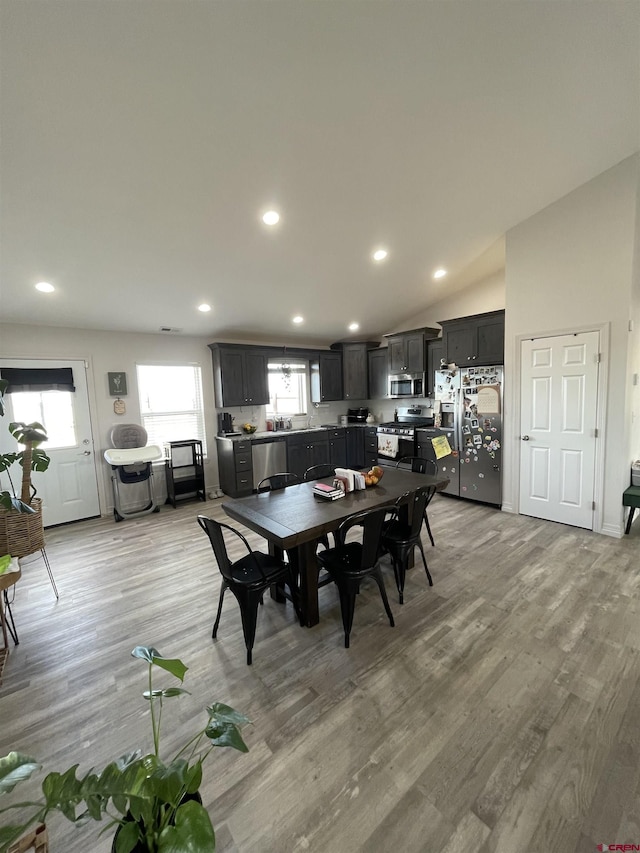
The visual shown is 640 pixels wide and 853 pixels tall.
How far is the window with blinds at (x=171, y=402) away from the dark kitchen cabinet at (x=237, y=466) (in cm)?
43

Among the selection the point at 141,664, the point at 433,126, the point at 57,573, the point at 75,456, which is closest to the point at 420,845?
the point at 141,664

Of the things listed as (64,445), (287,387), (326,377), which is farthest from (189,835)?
(326,377)

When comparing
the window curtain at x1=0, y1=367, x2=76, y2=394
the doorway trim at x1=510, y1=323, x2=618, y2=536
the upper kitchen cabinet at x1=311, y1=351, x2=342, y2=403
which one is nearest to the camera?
the doorway trim at x1=510, y1=323, x2=618, y2=536

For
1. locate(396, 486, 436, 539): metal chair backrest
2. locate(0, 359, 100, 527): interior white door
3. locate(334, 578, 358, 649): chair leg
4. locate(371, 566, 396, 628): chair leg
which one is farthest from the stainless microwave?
locate(0, 359, 100, 527): interior white door

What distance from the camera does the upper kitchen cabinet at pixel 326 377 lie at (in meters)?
6.64

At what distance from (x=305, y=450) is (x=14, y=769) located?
212 inches

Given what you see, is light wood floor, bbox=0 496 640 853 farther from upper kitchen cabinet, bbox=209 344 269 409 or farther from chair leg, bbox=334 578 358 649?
upper kitchen cabinet, bbox=209 344 269 409

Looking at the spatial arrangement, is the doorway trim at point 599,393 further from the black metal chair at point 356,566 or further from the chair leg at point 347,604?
the chair leg at point 347,604

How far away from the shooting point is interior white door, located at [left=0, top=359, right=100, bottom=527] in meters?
4.33

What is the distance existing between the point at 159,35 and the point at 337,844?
139 inches

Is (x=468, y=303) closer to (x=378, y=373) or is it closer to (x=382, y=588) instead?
(x=378, y=373)

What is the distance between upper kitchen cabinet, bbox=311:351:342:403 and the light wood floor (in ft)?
13.2

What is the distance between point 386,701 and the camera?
184 centimetres

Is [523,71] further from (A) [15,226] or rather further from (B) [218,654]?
(B) [218,654]
